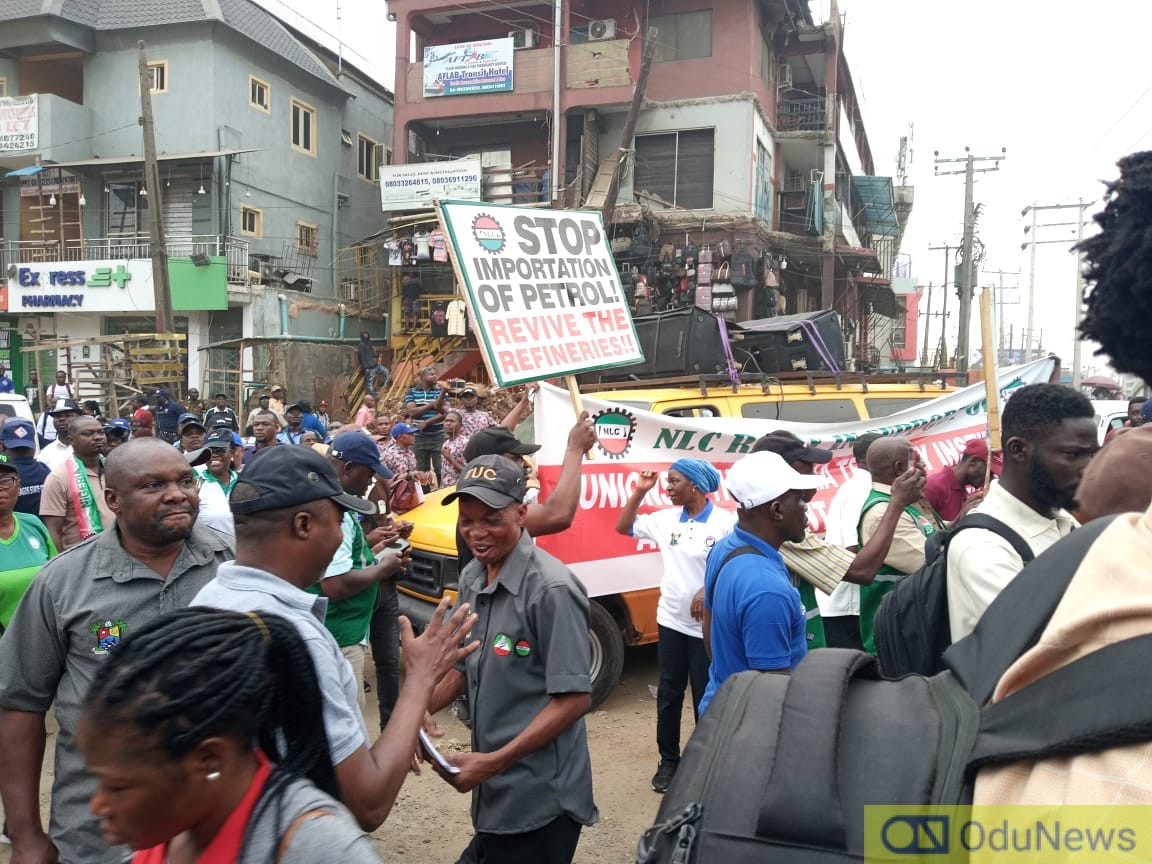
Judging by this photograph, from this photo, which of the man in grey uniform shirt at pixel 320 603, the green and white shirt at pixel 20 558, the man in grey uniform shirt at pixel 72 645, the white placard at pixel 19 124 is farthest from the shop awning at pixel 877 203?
the man in grey uniform shirt at pixel 320 603

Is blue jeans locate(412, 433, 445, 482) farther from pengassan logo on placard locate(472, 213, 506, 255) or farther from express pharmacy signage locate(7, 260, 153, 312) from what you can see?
express pharmacy signage locate(7, 260, 153, 312)

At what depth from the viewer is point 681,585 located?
14.2 ft

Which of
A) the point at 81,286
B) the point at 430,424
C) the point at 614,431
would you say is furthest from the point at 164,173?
the point at 614,431

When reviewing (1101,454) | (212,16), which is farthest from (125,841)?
Answer: (212,16)

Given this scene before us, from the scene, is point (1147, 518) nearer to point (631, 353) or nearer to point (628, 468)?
point (631, 353)

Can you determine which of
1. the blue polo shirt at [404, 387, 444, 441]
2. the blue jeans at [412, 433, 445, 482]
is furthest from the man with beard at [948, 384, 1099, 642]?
the blue polo shirt at [404, 387, 444, 441]

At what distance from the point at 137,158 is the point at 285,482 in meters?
27.1

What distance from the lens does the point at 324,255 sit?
28.7 m

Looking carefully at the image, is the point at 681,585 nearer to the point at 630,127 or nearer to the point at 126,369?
the point at 630,127

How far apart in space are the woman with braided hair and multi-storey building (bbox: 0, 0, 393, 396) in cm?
2339

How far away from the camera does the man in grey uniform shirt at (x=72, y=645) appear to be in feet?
7.22

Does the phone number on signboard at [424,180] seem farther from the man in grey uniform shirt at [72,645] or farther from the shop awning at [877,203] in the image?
the man in grey uniform shirt at [72,645]

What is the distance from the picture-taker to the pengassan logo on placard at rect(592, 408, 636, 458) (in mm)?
5441

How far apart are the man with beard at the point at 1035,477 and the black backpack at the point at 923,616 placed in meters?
0.04
